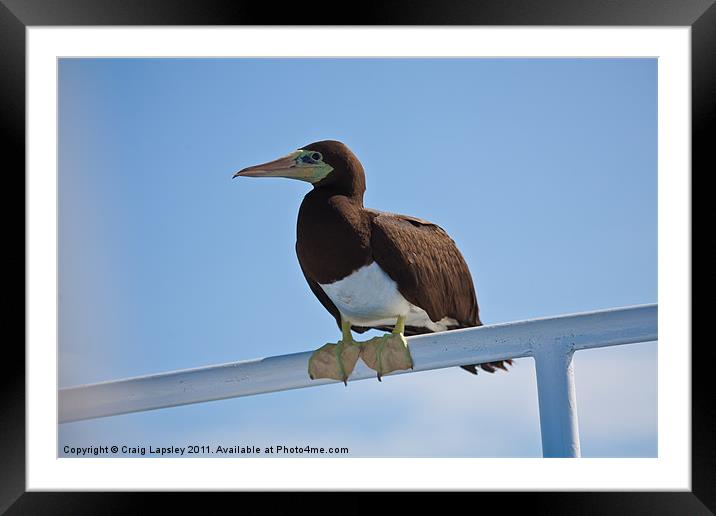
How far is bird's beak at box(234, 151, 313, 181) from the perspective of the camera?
295cm

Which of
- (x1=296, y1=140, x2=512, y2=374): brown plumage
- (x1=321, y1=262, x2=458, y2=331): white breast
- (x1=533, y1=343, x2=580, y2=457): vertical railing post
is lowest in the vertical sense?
(x1=533, y1=343, x2=580, y2=457): vertical railing post

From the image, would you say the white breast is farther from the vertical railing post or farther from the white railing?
the vertical railing post

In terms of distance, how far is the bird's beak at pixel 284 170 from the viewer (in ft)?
9.66

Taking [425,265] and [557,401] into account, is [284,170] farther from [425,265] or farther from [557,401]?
[557,401]

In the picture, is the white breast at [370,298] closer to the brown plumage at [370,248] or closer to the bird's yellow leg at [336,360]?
the brown plumage at [370,248]

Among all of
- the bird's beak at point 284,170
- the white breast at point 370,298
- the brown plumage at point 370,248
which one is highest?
the bird's beak at point 284,170

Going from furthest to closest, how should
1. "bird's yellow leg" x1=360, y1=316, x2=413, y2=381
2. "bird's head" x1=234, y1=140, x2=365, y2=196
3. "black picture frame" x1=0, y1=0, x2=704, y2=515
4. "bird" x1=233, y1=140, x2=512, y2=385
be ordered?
"bird's head" x1=234, y1=140, x2=365, y2=196 → "bird" x1=233, y1=140, x2=512, y2=385 → "black picture frame" x1=0, y1=0, x2=704, y2=515 → "bird's yellow leg" x1=360, y1=316, x2=413, y2=381

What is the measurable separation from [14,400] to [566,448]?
6.00 ft

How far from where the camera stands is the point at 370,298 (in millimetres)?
2848

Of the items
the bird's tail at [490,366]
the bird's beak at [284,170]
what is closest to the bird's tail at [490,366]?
the bird's tail at [490,366]

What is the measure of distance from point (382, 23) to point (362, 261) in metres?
0.81

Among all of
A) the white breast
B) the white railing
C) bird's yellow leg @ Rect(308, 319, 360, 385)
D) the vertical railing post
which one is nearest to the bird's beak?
the white breast

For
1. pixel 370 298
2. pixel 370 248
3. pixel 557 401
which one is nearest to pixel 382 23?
pixel 370 248

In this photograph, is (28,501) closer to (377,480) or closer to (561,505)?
(377,480)
